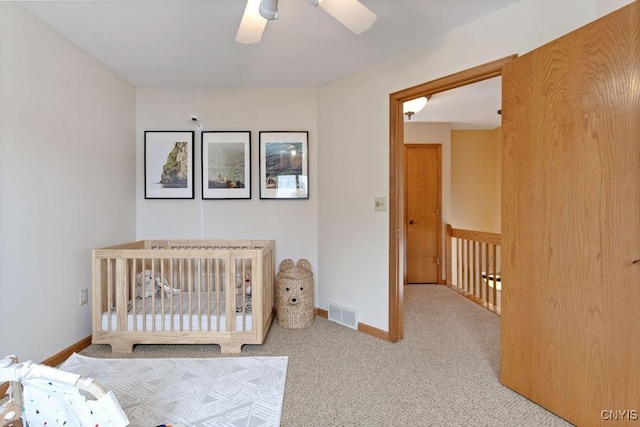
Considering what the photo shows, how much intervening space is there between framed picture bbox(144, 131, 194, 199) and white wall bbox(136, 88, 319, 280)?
68 mm

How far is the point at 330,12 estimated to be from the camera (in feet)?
5.00

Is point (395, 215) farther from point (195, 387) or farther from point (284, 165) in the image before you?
point (195, 387)

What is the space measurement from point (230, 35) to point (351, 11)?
43.8 inches

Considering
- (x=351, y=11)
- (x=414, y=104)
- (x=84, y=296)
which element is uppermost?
(x=414, y=104)

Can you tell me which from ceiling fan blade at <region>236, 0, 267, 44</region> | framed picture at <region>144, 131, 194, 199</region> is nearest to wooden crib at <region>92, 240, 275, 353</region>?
framed picture at <region>144, 131, 194, 199</region>

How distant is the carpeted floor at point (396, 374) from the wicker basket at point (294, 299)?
0.09m

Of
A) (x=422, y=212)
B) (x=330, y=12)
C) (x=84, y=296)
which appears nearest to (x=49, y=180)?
(x=84, y=296)

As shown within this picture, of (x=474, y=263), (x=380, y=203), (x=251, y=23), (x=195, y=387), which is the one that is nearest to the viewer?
(x=251, y=23)

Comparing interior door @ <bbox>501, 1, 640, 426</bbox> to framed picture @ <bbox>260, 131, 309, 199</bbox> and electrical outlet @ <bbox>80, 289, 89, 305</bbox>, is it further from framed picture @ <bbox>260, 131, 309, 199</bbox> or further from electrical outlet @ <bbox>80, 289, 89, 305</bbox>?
electrical outlet @ <bbox>80, 289, 89, 305</bbox>

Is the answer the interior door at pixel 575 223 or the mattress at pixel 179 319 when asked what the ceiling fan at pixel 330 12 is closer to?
the interior door at pixel 575 223

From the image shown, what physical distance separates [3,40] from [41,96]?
0.35 meters

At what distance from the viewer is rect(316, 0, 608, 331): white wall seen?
1964mm

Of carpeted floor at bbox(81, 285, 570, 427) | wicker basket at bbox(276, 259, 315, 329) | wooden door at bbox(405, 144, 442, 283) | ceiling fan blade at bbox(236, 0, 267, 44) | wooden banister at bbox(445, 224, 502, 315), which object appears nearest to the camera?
ceiling fan blade at bbox(236, 0, 267, 44)

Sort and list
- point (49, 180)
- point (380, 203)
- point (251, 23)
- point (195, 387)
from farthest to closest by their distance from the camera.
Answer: point (380, 203) < point (49, 180) < point (195, 387) < point (251, 23)
